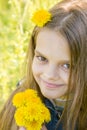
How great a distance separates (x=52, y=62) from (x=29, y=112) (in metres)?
0.23

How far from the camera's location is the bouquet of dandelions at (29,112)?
66.4 inches

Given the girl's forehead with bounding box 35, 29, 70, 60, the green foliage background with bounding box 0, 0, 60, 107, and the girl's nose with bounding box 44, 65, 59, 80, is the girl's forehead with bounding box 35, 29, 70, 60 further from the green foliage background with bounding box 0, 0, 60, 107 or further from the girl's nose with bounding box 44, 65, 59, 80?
the green foliage background with bounding box 0, 0, 60, 107

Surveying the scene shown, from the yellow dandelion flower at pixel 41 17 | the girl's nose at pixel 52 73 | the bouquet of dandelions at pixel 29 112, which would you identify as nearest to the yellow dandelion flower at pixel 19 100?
the bouquet of dandelions at pixel 29 112

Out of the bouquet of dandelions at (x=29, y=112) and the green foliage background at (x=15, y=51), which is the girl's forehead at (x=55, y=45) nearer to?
the bouquet of dandelions at (x=29, y=112)

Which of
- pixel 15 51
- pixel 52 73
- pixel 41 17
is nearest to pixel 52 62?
pixel 52 73

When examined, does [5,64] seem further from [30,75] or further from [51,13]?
[51,13]

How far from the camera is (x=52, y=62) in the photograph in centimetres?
178

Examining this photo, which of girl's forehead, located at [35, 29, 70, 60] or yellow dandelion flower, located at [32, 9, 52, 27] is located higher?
yellow dandelion flower, located at [32, 9, 52, 27]

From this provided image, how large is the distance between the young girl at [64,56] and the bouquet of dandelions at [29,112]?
0.43 ft

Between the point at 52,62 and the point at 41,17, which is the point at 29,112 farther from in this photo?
the point at 41,17

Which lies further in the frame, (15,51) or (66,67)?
(15,51)

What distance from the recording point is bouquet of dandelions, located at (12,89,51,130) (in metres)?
1.69

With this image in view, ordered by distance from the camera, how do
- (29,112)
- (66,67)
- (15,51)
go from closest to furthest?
(29,112)
(66,67)
(15,51)

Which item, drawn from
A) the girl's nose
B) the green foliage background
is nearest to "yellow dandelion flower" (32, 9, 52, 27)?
the girl's nose
